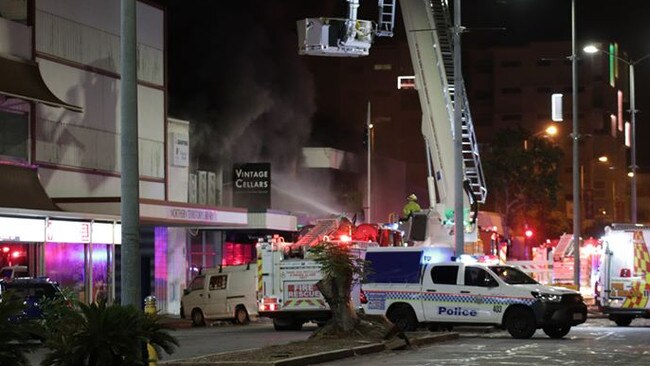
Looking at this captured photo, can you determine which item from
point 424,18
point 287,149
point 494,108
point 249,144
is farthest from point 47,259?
point 494,108

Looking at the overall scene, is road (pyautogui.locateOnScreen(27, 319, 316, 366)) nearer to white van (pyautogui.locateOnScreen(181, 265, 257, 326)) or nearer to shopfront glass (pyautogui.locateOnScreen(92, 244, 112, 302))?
white van (pyautogui.locateOnScreen(181, 265, 257, 326))

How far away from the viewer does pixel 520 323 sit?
24.3 meters

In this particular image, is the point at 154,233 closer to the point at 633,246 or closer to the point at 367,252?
the point at 367,252

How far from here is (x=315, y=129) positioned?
70188mm

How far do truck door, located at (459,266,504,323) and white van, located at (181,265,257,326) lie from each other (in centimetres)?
914

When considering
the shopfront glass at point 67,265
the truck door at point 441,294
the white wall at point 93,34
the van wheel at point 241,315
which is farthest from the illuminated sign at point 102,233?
the truck door at point 441,294

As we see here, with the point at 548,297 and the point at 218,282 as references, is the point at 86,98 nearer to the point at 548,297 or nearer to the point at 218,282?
the point at 218,282

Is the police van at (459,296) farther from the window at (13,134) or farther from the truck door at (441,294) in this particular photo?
the window at (13,134)

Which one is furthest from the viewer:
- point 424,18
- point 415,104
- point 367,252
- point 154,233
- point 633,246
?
point 415,104

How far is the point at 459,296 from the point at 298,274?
5061 mm

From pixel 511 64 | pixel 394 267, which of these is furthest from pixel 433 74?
pixel 511 64

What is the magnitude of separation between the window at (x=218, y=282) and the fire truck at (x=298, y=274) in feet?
13.7

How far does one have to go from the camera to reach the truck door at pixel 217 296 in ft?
111

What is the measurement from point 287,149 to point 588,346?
1432 inches
